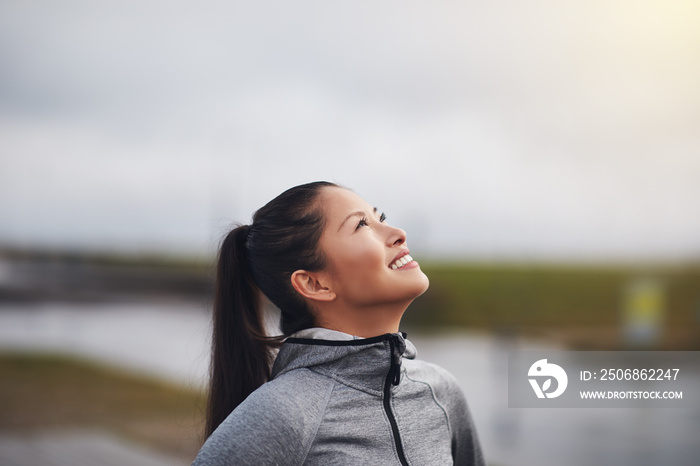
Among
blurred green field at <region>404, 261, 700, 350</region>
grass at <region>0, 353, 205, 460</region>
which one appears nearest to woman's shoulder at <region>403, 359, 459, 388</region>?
grass at <region>0, 353, 205, 460</region>

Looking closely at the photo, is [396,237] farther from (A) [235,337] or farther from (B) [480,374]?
→ (B) [480,374]

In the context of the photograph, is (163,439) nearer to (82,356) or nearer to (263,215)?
(263,215)

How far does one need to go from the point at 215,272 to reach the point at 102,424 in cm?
421

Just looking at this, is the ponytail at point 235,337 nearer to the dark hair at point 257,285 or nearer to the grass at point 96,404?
the dark hair at point 257,285

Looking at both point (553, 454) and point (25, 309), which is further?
point (25, 309)

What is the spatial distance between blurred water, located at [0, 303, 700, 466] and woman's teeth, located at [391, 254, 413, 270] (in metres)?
0.49

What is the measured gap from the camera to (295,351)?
127cm

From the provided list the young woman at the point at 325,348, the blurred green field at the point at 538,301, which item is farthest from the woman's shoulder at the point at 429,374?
the blurred green field at the point at 538,301

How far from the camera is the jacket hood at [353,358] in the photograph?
1.23 m

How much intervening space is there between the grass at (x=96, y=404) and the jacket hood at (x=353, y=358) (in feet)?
9.74

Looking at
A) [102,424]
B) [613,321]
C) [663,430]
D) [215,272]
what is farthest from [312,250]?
[613,321]

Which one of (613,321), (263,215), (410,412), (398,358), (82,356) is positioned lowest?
(613,321)

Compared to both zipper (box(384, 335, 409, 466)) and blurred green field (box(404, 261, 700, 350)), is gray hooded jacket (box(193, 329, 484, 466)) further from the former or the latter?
blurred green field (box(404, 261, 700, 350))

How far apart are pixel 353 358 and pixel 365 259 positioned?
0.18 m
